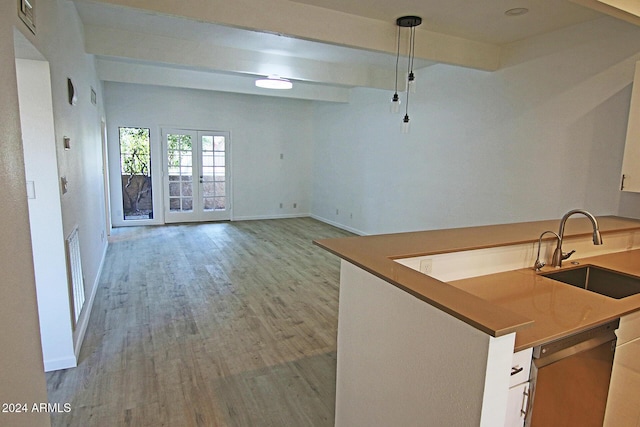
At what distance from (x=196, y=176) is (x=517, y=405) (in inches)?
291

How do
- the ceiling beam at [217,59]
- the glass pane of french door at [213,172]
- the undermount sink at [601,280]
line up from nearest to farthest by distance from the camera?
the undermount sink at [601,280] < the ceiling beam at [217,59] < the glass pane of french door at [213,172]

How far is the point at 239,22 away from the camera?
294 centimetres

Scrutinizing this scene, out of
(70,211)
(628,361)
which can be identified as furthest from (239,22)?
(628,361)

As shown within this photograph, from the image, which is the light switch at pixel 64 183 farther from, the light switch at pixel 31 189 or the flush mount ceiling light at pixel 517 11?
the flush mount ceiling light at pixel 517 11

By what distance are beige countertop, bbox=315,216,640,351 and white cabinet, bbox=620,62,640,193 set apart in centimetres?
58

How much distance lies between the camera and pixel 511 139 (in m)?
4.07

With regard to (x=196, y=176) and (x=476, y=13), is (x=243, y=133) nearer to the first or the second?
(x=196, y=176)

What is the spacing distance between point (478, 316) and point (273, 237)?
228 inches

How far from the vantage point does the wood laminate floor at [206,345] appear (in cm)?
218

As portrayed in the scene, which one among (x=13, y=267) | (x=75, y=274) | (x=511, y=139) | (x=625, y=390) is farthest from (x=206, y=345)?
(x=511, y=139)

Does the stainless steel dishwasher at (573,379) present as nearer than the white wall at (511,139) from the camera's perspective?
Yes

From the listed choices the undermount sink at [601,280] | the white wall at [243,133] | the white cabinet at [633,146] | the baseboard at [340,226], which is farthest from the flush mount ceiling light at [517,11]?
the white wall at [243,133]

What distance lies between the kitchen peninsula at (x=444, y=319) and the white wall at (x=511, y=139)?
5.05 ft

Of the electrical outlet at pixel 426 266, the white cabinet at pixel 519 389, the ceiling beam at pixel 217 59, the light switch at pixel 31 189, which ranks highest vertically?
the ceiling beam at pixel 217 59
